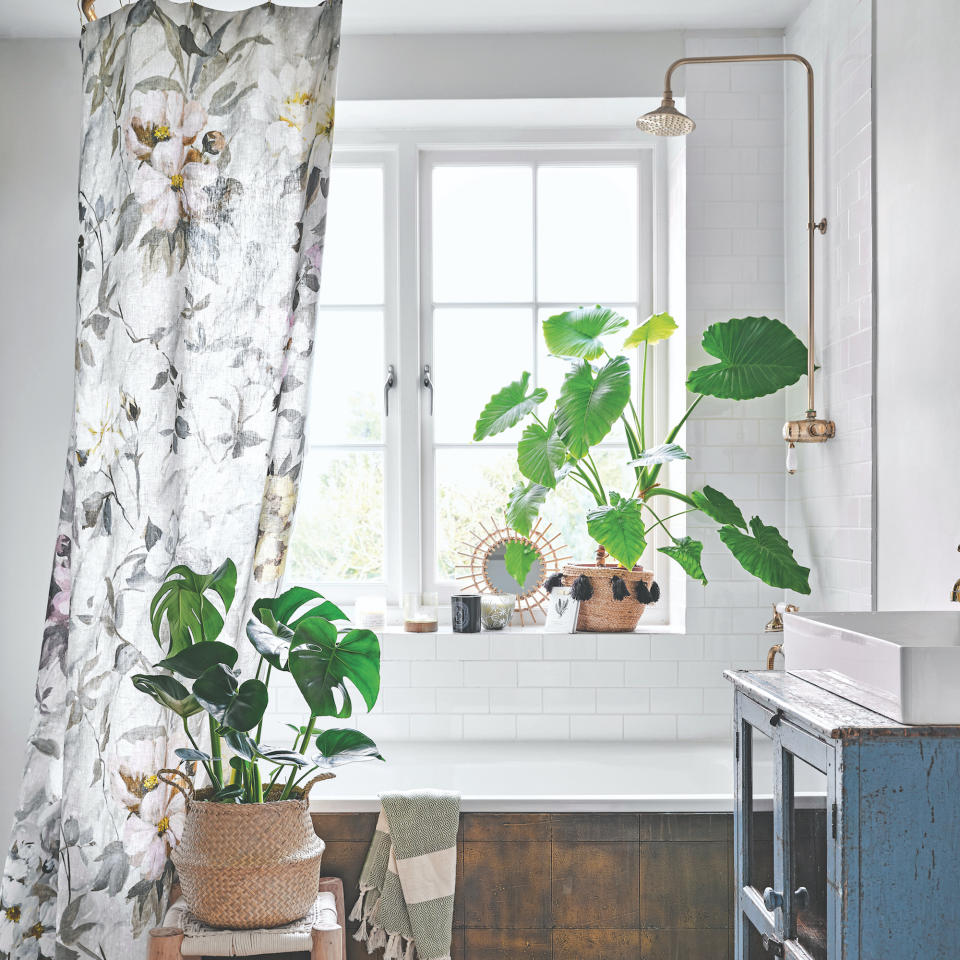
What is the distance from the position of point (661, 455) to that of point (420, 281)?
43.1 inches

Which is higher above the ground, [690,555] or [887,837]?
[690,555]

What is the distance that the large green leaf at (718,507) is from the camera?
107 inches

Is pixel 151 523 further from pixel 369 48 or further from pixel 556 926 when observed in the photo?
pixel 369 48

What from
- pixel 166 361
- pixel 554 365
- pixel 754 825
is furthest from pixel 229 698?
pixel 554 365

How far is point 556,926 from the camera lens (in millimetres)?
Answer: 2145

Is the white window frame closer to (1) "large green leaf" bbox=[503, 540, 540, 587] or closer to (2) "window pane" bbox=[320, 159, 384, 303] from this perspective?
(2) "window pane" bbox=[320, 159, 384, 303]

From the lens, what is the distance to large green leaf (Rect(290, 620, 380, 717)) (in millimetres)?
1857

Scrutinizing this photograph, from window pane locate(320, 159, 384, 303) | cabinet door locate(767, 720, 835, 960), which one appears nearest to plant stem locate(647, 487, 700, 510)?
window pane locate(320, 159, 384, 303)

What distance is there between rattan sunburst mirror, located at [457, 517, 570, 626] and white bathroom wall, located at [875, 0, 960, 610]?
3.91 ft

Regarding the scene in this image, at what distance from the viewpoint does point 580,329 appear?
2932mm

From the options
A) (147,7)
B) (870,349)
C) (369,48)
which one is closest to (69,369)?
(147,7)

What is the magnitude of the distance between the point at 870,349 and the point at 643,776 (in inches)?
52.8

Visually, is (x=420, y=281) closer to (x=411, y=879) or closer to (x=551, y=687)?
(x=551, y=687)

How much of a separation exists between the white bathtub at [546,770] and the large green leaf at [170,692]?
74cm
